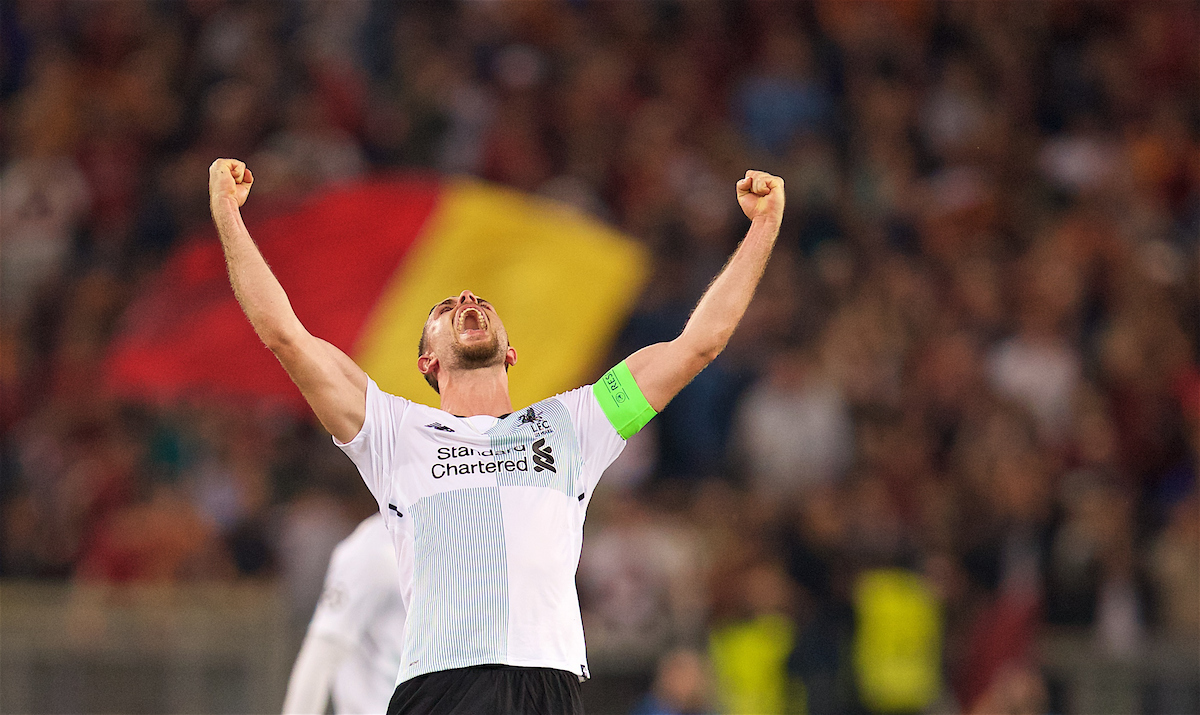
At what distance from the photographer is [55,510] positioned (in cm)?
1491

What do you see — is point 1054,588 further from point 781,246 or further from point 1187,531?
point 781,246

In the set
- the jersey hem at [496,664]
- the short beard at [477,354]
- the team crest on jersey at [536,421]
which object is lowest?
the jersey hem at [496,664]

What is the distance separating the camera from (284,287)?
14.2 metres

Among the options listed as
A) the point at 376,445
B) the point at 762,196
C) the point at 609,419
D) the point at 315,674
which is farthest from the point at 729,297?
the point at 315,674

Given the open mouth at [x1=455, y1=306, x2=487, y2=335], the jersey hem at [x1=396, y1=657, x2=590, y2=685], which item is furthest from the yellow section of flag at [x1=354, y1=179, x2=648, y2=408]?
the jersey hem at [x1=396, y1=657, x2=590, y2=685]

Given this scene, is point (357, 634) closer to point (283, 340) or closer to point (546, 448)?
point (546, 448)

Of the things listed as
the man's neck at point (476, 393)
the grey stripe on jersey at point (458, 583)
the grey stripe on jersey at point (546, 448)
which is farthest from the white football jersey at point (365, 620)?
the grey stripe on jersey at point (458, 583)

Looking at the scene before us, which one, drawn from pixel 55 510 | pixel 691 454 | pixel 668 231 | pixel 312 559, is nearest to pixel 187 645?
pixel 312 559

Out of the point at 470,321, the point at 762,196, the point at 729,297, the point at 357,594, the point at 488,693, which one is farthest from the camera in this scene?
the point at 357,594

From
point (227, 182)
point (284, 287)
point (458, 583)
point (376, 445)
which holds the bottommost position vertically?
point (458, 583)

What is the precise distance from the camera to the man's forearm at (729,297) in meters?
6.19

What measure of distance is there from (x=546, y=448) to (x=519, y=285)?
7800 mm

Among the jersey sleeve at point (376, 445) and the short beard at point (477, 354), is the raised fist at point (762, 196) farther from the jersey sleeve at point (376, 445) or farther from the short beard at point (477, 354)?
→ the jersey sleeve at point (376, 445)

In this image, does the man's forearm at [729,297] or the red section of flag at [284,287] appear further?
the red section of flag at [284,287]
